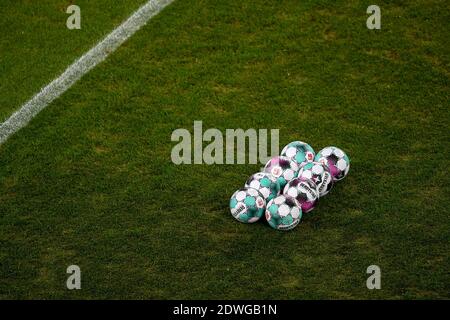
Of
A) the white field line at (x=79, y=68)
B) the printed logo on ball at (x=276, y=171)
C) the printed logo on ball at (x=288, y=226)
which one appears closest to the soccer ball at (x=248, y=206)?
the printed logo on ball at (x=288, y=226)

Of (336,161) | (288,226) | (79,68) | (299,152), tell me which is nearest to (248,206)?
(288,226)

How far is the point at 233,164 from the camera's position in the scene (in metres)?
9.22

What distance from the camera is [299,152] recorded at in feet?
28.6

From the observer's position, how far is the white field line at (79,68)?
32.6ft

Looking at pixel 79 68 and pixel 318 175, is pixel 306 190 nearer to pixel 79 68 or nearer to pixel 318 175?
pixel 318 175

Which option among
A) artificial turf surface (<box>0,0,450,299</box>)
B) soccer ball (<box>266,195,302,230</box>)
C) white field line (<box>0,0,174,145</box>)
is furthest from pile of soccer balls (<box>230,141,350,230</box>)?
white field line (<box>0,0,174,145</box>)

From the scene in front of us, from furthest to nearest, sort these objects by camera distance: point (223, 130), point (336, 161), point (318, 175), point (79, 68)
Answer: point (79, 68), point (223, 130), point (336, 161), point (318, 175)

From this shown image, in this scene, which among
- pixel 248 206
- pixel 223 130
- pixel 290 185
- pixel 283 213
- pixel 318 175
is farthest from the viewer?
pixel 223 130

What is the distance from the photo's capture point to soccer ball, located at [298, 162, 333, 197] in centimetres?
838

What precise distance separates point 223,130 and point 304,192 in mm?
2012

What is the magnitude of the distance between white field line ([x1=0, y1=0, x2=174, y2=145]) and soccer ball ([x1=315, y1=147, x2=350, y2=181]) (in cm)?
418

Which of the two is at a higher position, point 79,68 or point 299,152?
point 79,68

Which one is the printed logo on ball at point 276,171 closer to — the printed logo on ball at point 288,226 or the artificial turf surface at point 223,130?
the artificial turf surface at point 223,130
